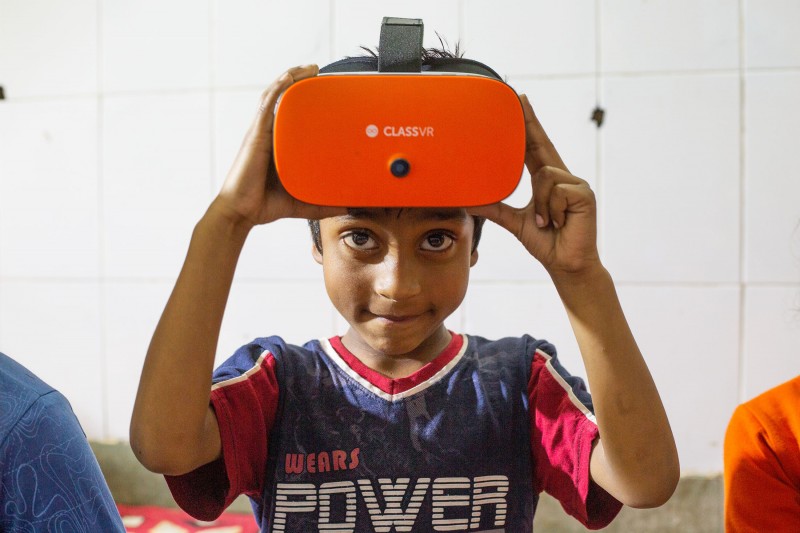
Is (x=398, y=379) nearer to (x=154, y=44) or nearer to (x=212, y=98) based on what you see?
(x=212, y=98)

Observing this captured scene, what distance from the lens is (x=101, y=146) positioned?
1.32m

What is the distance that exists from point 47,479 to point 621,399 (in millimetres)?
430

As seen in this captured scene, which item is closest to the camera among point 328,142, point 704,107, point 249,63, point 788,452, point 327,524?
point 328,142

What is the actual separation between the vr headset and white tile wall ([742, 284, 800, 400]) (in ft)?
2.66

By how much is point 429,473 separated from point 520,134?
32 centimetres

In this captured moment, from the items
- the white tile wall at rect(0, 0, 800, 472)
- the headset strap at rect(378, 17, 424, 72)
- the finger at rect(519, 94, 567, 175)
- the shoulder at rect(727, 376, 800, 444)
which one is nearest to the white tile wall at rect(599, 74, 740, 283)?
the white tile wall at rect(0, 0, 800, 472)

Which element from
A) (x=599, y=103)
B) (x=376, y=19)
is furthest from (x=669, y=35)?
(x=376, y=19)

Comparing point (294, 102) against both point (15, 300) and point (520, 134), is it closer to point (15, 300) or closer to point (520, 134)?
point (520, 134)

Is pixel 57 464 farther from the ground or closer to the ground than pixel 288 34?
closer to the ground

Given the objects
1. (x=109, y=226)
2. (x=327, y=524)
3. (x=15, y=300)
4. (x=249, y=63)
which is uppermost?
(x=249, y=63)

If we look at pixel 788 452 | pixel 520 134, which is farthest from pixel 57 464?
pixel 788 452

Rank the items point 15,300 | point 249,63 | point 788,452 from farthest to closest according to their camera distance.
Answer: point 15,300
point 249,63
point 788,452

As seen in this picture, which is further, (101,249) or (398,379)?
(101,249)

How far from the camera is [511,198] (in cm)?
119
